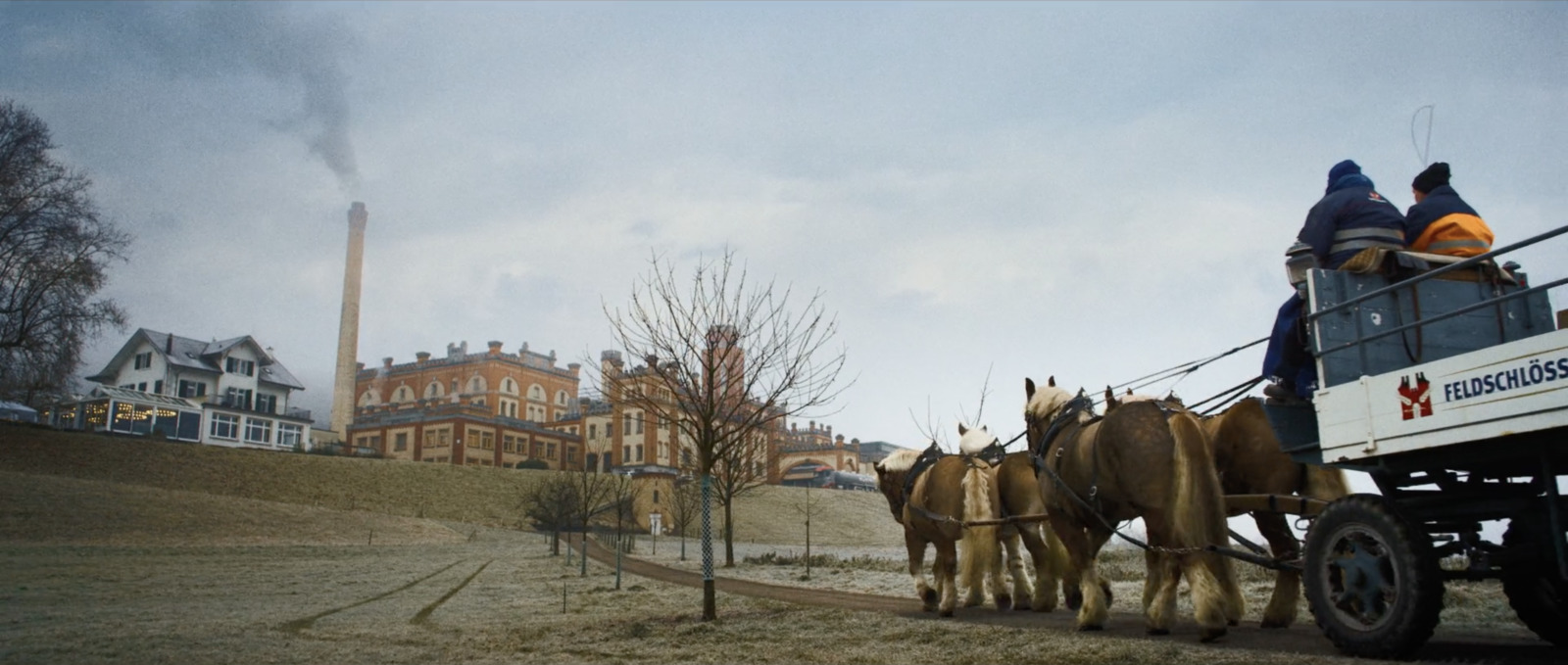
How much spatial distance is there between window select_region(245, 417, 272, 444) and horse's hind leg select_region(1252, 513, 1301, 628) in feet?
293

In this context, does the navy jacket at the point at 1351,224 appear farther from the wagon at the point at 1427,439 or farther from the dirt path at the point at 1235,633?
the dirt path at the point at 1235,633

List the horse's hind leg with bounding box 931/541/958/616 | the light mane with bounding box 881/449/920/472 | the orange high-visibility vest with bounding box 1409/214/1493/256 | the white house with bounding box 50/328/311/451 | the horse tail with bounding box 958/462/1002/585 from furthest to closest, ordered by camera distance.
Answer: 1. the white house with bounding box 50/328/311/451
2. the light mane with bounding box 881/449/920/472
3. the horse tail with bounding box 958/462/1002/585
4. the horse's hind leg with bounding box 931/541/958/616
5. the orange high-visibility vest with bounding box 1409/214/1493/256

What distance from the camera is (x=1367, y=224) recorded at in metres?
7.12

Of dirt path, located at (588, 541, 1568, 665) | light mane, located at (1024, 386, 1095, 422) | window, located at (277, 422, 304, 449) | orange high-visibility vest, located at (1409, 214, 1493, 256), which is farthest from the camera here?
window, located at (277, 422, 304, 449)

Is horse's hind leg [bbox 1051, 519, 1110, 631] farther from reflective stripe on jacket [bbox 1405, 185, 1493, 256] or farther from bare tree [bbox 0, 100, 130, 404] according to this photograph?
bare tree [bbox 0, 100, 130, 404]

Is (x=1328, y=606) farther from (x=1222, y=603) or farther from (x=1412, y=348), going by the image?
(x=1412, y=348)

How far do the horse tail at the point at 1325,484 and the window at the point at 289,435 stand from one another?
301 feet

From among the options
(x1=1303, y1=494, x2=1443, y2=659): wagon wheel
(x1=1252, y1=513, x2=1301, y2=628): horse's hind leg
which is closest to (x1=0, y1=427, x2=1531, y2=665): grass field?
(x1=1252, y1=513, x2=1301, y2=628): horse's hind leg

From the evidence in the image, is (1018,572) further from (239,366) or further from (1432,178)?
(239,366)

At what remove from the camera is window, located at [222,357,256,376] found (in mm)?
84750

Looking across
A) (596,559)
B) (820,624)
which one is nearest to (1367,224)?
(820,624)

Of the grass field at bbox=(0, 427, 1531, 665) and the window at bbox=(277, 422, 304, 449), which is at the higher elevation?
the window at bbox=(277, 422, 304, 449)

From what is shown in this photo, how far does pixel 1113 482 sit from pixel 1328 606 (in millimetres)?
2448

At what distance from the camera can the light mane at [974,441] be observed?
13156 millimetres
